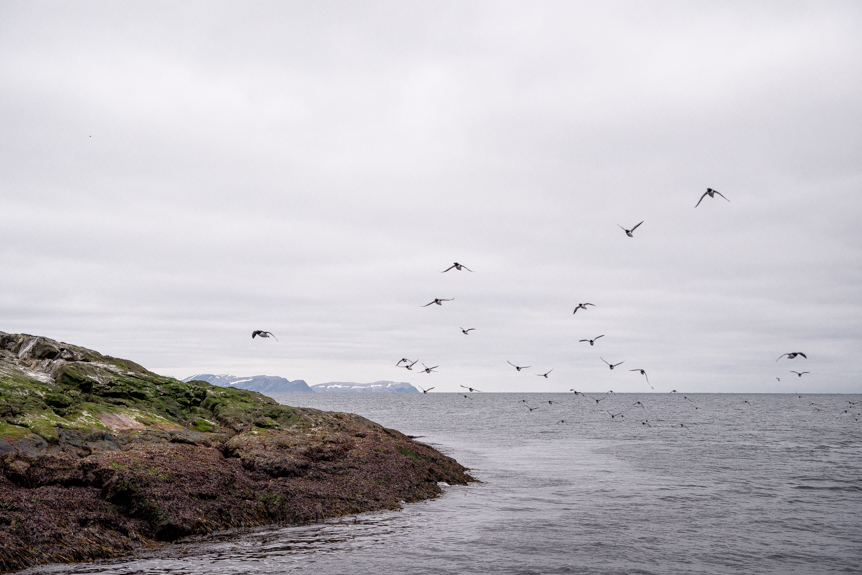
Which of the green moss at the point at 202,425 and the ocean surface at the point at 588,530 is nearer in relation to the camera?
the ocean surface at the point at 588,530

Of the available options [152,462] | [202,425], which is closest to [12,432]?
[152,462]

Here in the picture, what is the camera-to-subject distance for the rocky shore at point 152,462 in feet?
58.0

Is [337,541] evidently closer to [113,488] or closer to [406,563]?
[406,563]

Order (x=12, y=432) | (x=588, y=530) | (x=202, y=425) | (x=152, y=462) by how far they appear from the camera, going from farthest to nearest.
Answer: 1. (x=202, y=425)
2. (x=588, y=530)
3. (x=152, y=462)
4. (x=12, y=432)

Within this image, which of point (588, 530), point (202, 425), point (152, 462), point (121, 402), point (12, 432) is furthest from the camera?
point (202, 425)

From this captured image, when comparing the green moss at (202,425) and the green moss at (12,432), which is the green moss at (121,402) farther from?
the green moss at (12,432)

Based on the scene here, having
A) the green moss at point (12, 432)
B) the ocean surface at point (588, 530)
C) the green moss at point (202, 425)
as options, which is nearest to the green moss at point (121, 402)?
the green moss at point (202, 425)

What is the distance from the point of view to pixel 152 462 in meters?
21.6

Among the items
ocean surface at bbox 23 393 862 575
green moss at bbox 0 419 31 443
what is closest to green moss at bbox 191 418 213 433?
green moss at bbox 0 419 31 443

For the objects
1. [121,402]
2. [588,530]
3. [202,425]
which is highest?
[121,402]

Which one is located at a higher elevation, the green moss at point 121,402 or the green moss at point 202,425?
the green moss at point 121,402

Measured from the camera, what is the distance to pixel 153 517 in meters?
19.1

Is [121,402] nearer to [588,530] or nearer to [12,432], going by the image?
[12,432]

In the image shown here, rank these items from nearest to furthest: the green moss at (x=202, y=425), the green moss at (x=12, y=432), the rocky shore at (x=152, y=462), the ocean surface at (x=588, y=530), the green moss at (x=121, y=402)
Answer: the rocky shore at (x=152, y=462) < the ocean surface at (x=588, y=530) < the green moss at (x=12, y=432) < the green moss at (x=121, y=402) < the green moss at (x=202, y=425)
